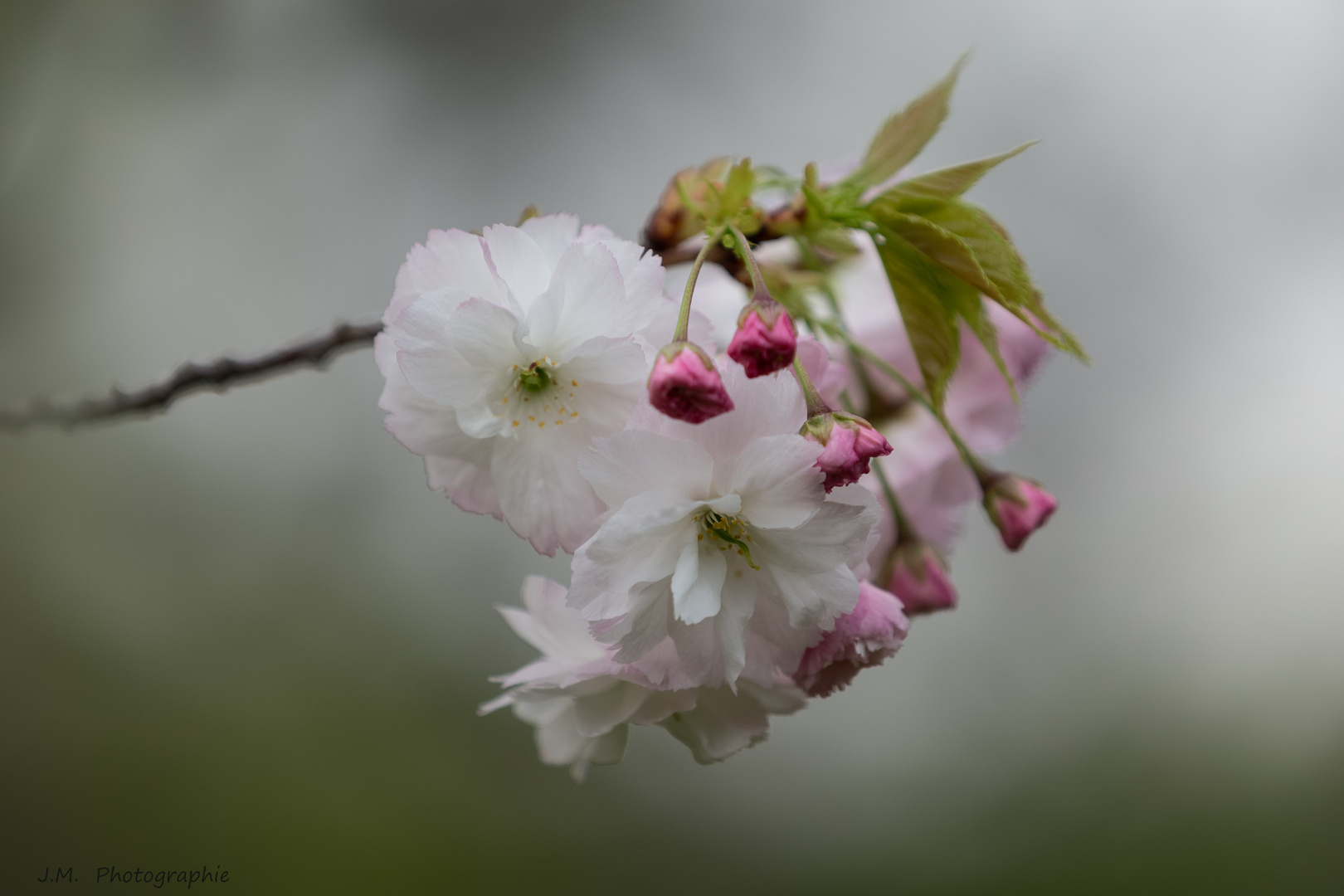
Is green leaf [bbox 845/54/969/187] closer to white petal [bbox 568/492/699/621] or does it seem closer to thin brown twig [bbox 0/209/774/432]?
thin brown twig [bbox 0/209/774/432]

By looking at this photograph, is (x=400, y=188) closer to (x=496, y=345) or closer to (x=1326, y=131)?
(x=496, y=345)

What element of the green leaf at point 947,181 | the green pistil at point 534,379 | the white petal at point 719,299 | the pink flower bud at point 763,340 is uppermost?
the white petal at point 719,299

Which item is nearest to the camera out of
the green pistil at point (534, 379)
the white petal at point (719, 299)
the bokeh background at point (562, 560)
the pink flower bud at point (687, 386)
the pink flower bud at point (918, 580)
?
the pink flower bud at point (687, 386)

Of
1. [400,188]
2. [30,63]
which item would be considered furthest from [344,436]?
[30,63]

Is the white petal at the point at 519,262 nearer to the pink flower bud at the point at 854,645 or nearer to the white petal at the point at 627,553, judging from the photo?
the white petal at the point at 627,553

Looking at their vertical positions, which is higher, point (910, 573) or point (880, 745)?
point (880, 745)

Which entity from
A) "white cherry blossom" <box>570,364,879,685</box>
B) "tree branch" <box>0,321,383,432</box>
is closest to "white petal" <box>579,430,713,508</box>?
"white cherry blossom" <box>570,364,879,685</box>

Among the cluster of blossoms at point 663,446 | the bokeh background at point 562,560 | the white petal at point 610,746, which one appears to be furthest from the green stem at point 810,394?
the bokeh background at point 562,560
